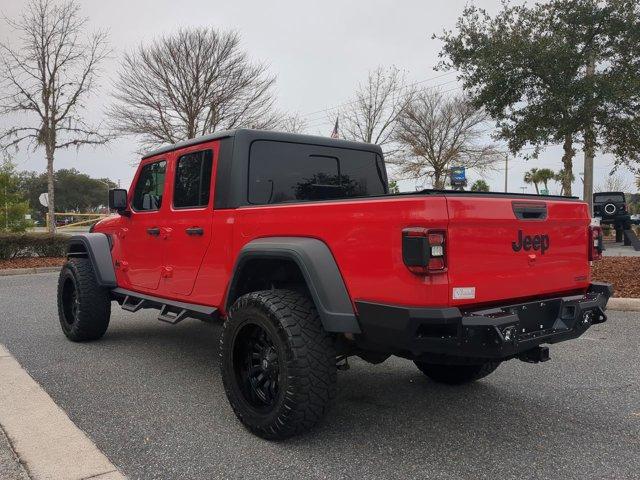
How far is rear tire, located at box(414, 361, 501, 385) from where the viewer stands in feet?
12.5

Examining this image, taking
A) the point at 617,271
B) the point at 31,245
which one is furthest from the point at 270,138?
the point at 31,245

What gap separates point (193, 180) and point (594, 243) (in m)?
2.89

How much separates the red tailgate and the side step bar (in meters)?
1.86

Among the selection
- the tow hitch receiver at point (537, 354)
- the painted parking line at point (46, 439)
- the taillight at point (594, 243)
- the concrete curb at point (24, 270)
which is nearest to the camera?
the painted parking line at point (46, 439)

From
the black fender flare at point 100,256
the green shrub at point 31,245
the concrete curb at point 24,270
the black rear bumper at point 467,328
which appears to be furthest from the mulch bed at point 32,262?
the black rear bumper at point 467,328

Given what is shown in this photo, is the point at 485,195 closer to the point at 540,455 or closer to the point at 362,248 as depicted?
the point at 362,248

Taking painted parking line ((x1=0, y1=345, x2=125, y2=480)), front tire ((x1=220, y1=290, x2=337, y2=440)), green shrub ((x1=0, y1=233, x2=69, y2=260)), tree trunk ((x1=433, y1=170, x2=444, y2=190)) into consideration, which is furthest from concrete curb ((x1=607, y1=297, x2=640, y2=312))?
tree trunk ((x1=433, y1=170, x2=444, y2=190))

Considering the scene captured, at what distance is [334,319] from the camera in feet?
9.10

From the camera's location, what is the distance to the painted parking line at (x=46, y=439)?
2629 millimetres

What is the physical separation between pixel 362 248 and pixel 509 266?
0.79 m

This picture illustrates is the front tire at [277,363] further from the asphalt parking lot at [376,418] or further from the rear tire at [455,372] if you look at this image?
the rear tire at [455,372]

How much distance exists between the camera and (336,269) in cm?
284

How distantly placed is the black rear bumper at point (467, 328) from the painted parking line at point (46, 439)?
1484 mm

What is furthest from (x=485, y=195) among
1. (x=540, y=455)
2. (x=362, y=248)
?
(x=540, y=455)
